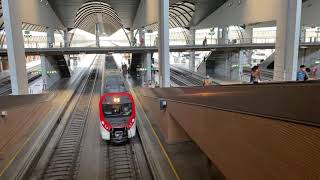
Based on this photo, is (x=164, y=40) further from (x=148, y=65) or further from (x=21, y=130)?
(x=21, y=130)

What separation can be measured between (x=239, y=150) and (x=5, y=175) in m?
7.64

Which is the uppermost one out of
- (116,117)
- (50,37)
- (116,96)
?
(50,37)

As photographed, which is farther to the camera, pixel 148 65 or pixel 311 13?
pixel 148 65

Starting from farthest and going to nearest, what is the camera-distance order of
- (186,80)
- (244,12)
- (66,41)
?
(66,41)
(186,80)
(244,12)

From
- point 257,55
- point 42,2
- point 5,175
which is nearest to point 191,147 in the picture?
point 5,175

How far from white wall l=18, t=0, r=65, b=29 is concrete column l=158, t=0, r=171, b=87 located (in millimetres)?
10209

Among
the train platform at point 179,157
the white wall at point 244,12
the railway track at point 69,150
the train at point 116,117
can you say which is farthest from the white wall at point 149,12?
the train platform at point 179,157

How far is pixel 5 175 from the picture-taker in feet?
29.3

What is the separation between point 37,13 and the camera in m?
25.6

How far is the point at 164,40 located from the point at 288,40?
7667mm

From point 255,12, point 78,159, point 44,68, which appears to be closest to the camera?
point 78,159

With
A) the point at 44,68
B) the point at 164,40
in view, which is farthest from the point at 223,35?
the point at 44,68

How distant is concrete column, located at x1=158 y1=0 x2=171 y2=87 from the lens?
18812mm

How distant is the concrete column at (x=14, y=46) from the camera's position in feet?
50.3
